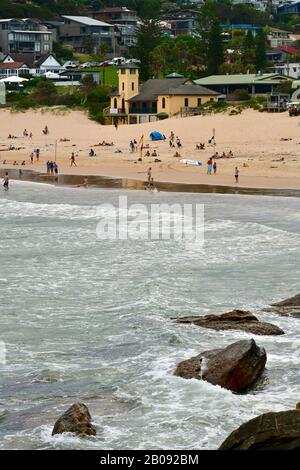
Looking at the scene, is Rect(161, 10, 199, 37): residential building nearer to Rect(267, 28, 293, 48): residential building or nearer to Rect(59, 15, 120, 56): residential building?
Rect(267, 28, 293, 48): residential building

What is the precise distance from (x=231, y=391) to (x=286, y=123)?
3909 centimetres

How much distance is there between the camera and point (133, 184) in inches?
1527

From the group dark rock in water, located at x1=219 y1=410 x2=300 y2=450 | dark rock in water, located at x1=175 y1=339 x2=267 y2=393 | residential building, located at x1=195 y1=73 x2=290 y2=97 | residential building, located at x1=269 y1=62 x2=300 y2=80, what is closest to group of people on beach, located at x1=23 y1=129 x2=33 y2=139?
residential building, located at x1=195 y1=73 x2=290 y2=97

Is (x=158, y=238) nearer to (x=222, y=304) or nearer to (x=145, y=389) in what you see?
(x=222, y=304)

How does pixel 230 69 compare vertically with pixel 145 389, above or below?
above

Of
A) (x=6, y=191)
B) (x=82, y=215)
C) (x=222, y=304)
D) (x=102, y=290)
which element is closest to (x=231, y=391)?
(x=222, y=304)

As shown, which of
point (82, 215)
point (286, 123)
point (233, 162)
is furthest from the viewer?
point (286, 123)

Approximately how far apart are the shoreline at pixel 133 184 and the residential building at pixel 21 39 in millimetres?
61341

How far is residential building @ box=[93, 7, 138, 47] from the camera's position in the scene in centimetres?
11707

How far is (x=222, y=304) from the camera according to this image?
1836cm

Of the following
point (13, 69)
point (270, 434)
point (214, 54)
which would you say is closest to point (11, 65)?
point (13, 69)

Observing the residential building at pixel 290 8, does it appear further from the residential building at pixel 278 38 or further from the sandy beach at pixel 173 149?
the sandy beach at pixel 173 149

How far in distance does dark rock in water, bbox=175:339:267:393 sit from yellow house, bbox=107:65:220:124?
47.1 metres

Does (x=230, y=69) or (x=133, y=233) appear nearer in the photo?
(x=133, y=233)
